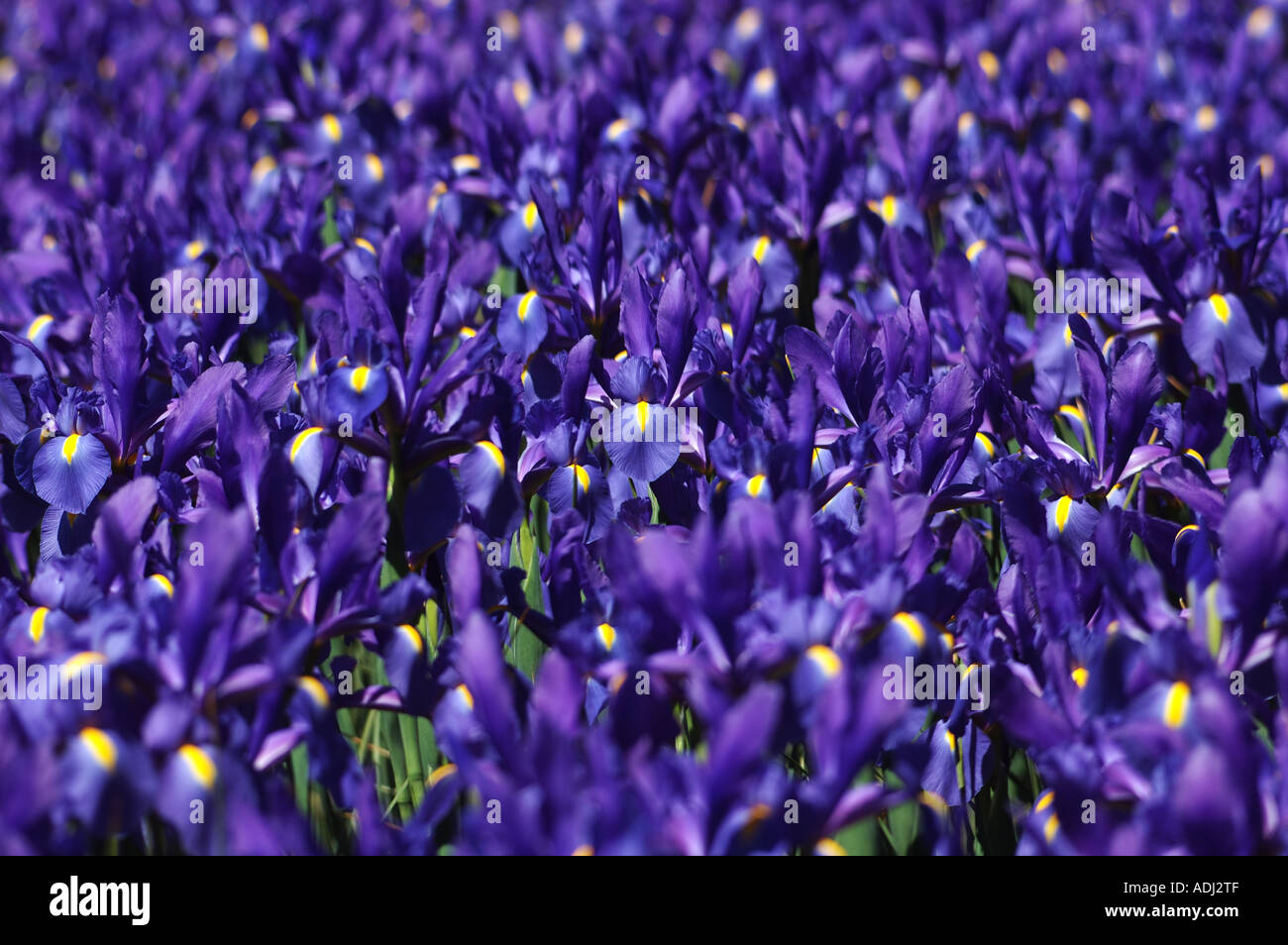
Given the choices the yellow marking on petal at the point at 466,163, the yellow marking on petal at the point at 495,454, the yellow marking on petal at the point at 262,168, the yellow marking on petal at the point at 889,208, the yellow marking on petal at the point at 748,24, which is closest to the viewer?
the yellow marking on petal at the point at 495,454

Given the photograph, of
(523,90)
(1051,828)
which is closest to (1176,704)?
(1051,828)

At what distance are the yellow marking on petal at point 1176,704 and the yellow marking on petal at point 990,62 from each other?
5.45m

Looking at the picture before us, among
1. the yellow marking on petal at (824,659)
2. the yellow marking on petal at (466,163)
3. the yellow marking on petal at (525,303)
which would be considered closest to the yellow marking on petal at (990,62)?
the yellow marking on petal at (466,163)

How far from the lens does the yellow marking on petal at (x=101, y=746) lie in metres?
2.41

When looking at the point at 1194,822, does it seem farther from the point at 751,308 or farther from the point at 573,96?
the point at 573,96

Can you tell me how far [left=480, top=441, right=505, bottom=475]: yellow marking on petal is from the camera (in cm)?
340

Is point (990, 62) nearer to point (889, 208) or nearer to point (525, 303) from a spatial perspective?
point (889, 208)

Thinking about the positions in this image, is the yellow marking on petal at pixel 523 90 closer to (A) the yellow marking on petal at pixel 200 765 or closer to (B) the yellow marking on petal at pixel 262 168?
(B) the yellow marking on petal at pixel 262 168

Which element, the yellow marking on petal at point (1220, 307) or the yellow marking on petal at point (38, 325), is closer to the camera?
the yellow marking on petal at point (1220, 307)

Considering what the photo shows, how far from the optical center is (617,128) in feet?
19.7

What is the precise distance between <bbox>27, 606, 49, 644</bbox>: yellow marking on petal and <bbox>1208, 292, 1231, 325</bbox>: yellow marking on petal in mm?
3529

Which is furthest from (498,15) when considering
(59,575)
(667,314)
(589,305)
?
(59,575)
